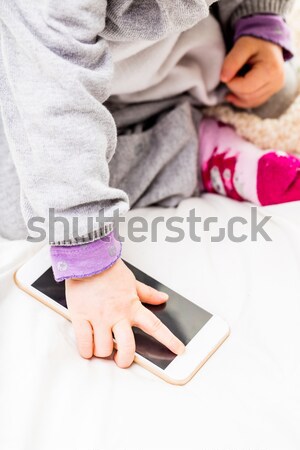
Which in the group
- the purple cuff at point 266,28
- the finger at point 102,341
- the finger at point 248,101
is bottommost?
the finger at point 102,341

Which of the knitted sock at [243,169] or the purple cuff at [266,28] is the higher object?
the purple cuff at [266,28]

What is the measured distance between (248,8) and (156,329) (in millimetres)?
476

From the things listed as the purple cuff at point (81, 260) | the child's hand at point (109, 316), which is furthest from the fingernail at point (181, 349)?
the purple cuff at point (81, 260)

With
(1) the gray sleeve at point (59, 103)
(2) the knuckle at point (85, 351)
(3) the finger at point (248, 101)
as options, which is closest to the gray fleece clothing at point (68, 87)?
(1) the gray sleeve at point (59, 103)

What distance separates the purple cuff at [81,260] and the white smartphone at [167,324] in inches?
1.8

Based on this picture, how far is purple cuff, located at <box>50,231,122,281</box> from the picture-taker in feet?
1.82

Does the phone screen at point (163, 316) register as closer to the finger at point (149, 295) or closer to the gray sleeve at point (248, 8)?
→ the finger at point (149, 295)

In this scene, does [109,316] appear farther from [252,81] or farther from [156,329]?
[252,81]

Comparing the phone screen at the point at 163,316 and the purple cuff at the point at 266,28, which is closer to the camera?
the phone screen at the point at 163,316

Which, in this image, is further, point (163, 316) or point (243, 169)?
point (243, 169)

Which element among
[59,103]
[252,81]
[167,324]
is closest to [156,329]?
[167,324]

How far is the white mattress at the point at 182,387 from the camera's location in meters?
0.49

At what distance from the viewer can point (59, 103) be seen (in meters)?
0.50

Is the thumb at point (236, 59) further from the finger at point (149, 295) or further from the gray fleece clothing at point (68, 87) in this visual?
the finger at point (149, 295)
